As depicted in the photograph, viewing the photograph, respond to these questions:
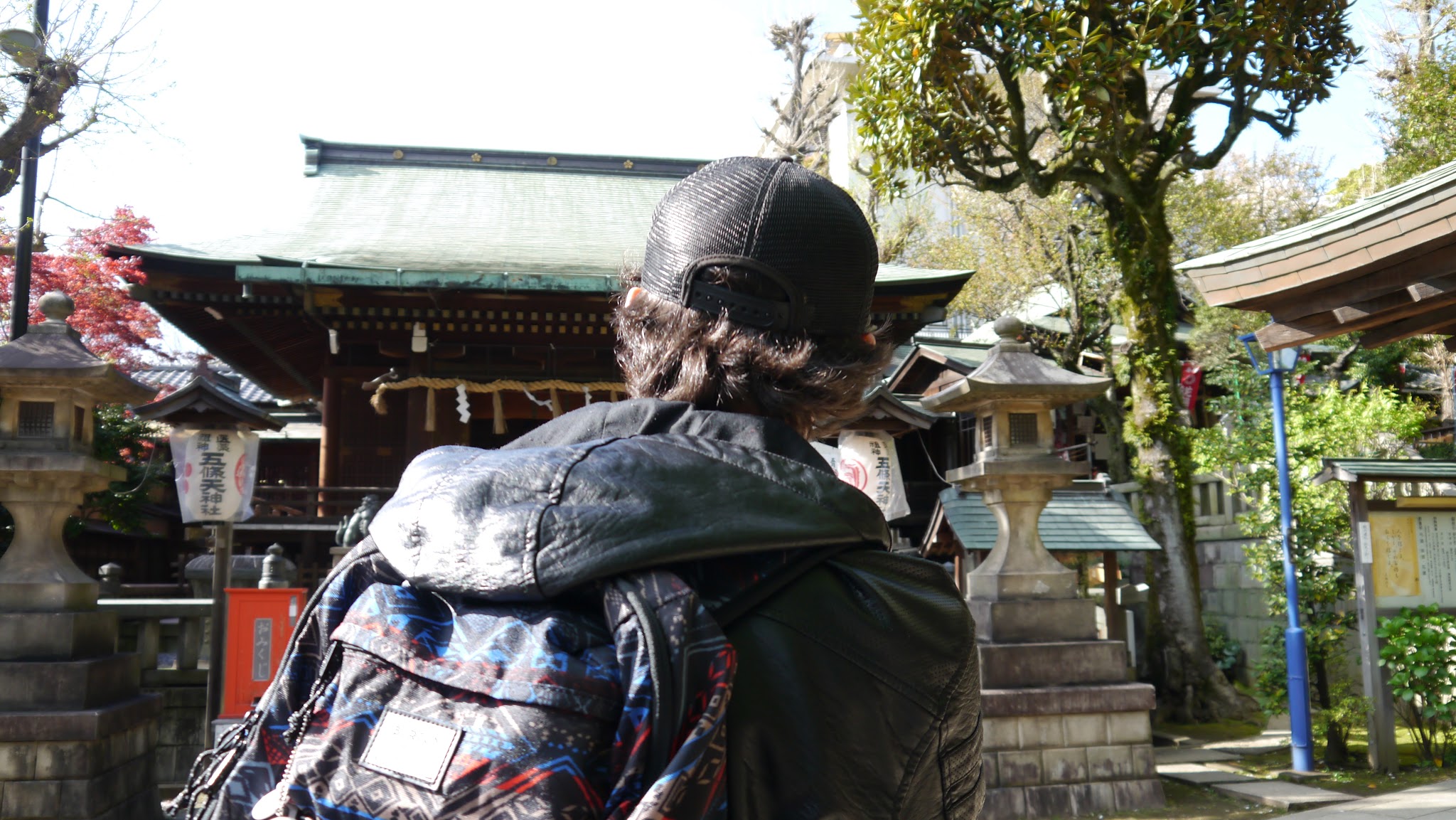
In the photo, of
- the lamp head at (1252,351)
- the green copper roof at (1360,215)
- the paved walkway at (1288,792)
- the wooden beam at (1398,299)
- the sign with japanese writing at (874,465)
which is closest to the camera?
the green copper roof at (1360,215)

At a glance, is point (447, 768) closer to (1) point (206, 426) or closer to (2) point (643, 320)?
(2) point (643, 320)

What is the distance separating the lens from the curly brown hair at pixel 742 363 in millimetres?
1160

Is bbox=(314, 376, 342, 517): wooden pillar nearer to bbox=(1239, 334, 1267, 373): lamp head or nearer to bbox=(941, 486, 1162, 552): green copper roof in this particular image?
bbox=(941, 486, 1162, 552): green copper roof

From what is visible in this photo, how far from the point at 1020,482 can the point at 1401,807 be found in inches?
128

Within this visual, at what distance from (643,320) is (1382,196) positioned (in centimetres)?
511

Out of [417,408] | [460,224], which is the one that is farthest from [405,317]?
[460,224]

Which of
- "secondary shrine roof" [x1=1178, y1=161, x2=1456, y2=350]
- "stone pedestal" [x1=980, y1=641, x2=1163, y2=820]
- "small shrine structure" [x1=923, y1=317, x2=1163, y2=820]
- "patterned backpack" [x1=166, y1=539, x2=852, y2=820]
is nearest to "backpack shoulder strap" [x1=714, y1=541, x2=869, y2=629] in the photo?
"patterned backpack" [x1=166, y1=539, x2=852, y2=820]

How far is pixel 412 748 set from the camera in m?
0.85

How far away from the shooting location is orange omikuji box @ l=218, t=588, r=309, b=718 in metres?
7.25

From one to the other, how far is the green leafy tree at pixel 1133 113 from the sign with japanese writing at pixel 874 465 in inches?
109

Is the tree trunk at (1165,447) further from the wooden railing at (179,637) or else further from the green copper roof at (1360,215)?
the wooden railing at (179,637)

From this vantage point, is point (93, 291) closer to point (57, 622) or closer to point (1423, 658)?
point (57, 622)

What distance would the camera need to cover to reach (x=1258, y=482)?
10.3 meters

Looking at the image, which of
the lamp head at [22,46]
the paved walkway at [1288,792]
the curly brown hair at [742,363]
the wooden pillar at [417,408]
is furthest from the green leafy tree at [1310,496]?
the lamp head at [22,46]
